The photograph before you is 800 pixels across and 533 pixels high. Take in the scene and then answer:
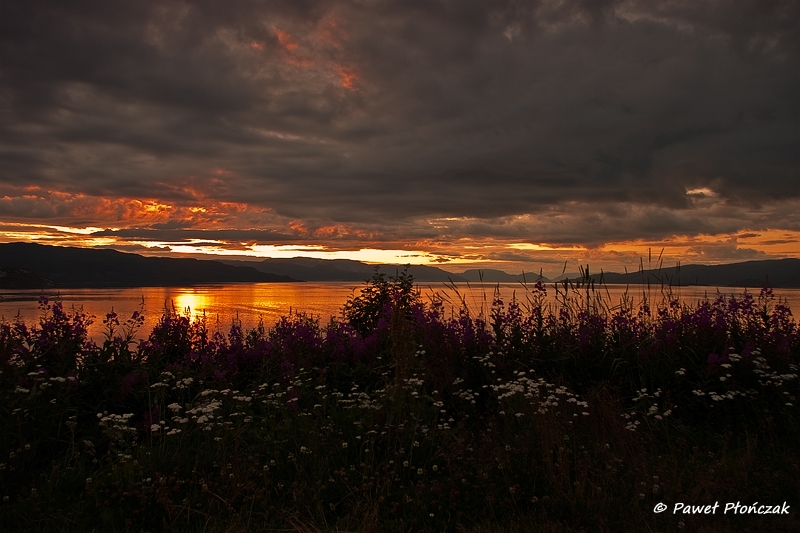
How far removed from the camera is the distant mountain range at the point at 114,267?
13712cm

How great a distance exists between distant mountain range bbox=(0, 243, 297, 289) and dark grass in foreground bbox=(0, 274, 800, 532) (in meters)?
130

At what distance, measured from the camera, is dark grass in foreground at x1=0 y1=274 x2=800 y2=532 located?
4.22 m

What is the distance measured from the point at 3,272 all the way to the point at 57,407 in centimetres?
9543

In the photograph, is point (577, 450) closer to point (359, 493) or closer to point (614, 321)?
point (359, 493)

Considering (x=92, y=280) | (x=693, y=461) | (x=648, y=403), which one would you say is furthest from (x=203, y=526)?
(x=92, y=280)

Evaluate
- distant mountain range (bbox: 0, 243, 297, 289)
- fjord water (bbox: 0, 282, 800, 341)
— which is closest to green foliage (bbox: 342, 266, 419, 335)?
fjord water (bbox: 0, 282, 800, 341)

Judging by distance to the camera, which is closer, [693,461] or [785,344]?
[693,461]

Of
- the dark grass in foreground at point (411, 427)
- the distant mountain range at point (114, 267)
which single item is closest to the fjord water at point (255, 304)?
the dark grass in foreground at point (411, 427)

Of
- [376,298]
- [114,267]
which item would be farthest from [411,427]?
[114,267]

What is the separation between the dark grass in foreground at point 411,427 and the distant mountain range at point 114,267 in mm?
130303

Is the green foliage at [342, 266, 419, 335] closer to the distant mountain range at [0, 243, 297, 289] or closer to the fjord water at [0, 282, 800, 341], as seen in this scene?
the fjord water at [0, 282, 800, 341]

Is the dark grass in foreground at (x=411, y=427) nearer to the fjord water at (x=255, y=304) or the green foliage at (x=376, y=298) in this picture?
the fjord water at (x=255, y=304)

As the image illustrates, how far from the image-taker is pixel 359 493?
447 cm

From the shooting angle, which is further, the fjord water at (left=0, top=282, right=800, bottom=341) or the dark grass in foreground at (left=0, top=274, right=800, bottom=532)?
the fjord water at (left=0, top=282, right=800, bottom=341)
